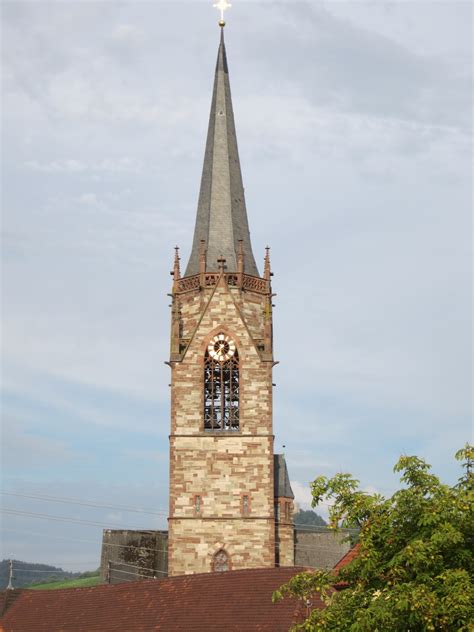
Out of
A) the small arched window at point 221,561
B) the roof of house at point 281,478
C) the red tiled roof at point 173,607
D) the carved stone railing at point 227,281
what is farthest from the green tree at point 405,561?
the carved stone railing at point 227,281

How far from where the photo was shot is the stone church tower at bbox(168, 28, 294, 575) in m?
44.7

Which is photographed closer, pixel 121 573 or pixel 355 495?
pixel 355 495

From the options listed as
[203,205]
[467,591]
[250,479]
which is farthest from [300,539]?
[467,591]

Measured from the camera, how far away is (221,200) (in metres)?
51.4

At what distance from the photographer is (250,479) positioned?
4522cm

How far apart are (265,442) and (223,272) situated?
7.86 metres

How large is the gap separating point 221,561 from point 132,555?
7.03 metres

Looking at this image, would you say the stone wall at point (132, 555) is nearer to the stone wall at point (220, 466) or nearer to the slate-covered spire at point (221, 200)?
the stone wall at point (220, 466)

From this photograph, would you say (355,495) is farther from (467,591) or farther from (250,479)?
(250,479)

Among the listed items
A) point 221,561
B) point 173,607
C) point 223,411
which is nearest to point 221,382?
point 223,411

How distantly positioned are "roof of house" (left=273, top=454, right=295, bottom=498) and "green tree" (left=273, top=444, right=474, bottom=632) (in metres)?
24.5

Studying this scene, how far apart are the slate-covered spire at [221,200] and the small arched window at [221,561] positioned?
40.9 feet

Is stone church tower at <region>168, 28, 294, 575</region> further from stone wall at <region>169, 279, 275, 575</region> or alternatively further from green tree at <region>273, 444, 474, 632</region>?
green tree at <region>273, 444, 474, 632</region>

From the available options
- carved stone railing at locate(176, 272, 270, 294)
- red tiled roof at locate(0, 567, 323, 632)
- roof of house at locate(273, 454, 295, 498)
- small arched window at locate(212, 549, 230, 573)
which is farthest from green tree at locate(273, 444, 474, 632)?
carved stone railing at locate(176, 272, 270, 294)
